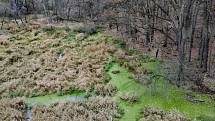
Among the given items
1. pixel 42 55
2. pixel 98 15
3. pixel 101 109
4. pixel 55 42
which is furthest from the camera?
pixel 98 15

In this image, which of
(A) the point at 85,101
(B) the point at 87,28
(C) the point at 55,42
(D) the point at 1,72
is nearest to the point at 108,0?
(B) the point at 87,28

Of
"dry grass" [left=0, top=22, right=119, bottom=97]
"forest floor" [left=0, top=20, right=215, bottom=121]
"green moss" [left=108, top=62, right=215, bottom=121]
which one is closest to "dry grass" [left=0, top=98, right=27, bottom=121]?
"forest floor" [left=0, top=20, right=215, bottom=121]

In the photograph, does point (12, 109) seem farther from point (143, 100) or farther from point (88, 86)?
point (143, 100)

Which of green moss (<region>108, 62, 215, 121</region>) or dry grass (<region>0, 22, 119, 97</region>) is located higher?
dry grass (<region>0, 22, 119, 97</region>)

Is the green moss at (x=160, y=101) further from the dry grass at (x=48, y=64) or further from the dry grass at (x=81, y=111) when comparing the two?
the dry grass at (x=48, y=64)

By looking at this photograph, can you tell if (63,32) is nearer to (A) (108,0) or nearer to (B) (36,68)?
(B) (36,68)

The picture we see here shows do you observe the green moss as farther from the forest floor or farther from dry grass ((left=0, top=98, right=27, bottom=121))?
dry grass ((left=0, top=98, right=27, bottom=121))

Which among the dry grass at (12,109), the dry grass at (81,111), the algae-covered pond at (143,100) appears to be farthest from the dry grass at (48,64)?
the dry grass at (81,111)
